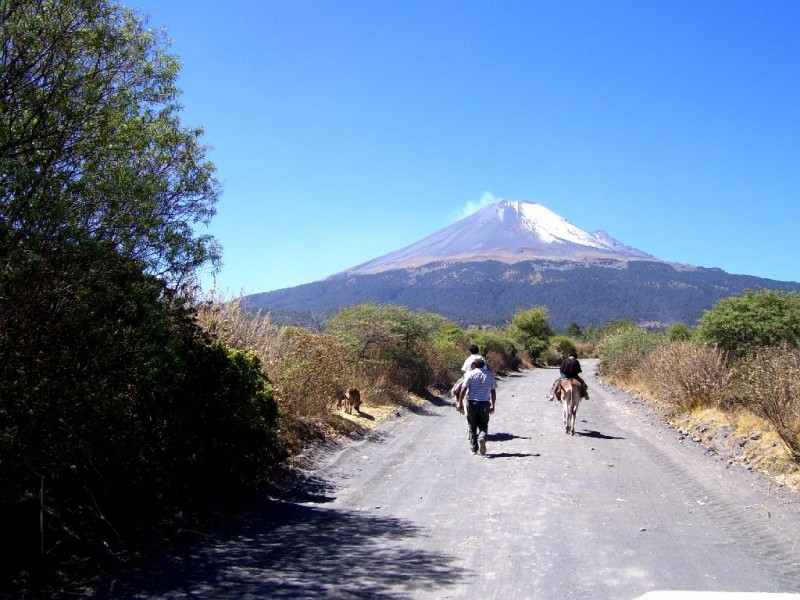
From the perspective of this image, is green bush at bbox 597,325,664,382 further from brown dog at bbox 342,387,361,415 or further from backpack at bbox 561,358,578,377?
brown dog at bbox 342,387,361,415

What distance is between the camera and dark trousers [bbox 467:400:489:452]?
11547mm

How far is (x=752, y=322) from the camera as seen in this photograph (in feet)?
56.1

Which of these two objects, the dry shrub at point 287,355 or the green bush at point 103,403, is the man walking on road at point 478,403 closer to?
the dry shrub at point 287,355

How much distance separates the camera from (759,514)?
728 centimetres

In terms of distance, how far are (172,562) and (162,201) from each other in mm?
3766

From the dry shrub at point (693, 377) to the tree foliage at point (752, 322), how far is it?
2.19 feet

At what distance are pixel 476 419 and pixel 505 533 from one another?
4998mm

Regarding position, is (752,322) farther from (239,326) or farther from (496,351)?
(496,351)

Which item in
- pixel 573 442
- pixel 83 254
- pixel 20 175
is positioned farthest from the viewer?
pixel 573 442

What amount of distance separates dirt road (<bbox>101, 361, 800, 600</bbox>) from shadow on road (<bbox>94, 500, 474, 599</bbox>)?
18 mm

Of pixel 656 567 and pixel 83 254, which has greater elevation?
pixel 83 254

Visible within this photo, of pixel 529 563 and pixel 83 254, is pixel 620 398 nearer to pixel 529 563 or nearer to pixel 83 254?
pixel 529 563

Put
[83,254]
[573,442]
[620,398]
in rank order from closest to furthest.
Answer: [83,254], [573,442], [620,398]

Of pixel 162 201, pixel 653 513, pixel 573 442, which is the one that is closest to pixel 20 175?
pixel 162 201
